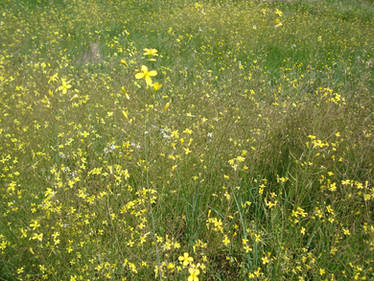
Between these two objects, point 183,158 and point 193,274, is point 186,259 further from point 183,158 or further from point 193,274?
point 183,158

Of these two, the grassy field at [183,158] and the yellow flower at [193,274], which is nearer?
the yellow flower at [193,274]

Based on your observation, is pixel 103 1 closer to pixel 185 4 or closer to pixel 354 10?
pixel 185 4

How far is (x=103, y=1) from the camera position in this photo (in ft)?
27.1

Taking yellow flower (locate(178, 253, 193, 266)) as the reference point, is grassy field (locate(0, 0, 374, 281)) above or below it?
below

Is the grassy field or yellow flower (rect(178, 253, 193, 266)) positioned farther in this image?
the grassy field

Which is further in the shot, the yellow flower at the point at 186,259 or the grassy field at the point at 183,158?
the grassy field at the point at 183,158

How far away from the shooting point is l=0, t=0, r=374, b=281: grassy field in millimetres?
1803

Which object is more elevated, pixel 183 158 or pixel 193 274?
pixel 193 274

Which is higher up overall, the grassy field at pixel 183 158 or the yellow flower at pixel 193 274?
the yellow flower at pixel 193 274

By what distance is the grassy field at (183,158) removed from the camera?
1.80m

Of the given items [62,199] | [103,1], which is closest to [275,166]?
[62,199]

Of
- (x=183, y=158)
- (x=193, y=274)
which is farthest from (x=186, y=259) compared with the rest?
(x=183, y=158)

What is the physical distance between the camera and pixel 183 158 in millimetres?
2539

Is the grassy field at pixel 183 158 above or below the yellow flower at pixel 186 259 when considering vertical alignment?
below
